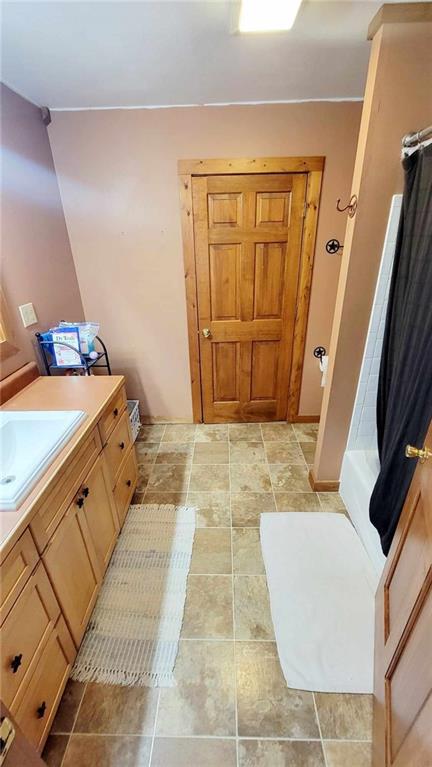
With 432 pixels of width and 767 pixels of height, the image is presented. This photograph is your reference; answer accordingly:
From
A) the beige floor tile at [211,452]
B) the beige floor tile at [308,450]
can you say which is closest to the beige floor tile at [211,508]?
the beige floor tile at [211,452]

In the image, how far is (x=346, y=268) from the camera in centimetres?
155

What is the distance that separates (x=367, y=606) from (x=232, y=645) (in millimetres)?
639

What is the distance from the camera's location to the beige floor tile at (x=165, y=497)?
79.3 inches

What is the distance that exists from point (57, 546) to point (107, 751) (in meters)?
0.69

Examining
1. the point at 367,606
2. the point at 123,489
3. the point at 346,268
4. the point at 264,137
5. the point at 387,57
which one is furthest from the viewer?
the point at 264,137

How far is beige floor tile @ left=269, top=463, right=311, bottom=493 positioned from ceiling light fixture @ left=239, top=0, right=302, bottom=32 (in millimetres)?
2256

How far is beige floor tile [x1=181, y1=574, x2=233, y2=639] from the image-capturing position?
4.44 ft

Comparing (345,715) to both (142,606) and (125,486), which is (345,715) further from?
(125,486)

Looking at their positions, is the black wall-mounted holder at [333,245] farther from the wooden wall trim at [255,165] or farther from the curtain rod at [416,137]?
the curtain rod at [416,137]

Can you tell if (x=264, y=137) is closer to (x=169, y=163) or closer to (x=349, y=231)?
(x=169, y=163)

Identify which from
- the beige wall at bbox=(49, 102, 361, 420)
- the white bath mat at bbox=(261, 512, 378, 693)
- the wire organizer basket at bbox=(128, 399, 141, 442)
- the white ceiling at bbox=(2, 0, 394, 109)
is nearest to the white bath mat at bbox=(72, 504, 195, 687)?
the white bath mat at bbox=(261, 512, 378, 693)

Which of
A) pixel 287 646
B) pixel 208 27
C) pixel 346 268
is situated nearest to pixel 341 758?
pixel 287 646

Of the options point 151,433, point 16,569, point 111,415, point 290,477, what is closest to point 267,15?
point 111,415

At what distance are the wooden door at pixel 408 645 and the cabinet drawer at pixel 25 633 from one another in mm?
1010
